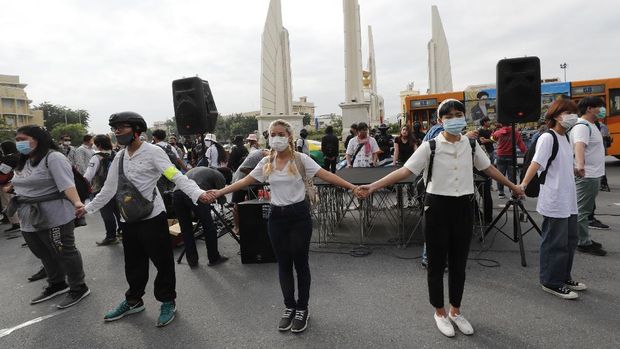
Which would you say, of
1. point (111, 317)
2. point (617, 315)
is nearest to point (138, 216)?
point (111, 317)

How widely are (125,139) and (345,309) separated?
243 cm

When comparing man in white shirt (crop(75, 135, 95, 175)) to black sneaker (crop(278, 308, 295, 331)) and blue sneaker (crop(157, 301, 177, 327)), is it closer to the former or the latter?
blue sneaker (crop(157, 301, 177, 327))

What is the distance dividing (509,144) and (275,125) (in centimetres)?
707

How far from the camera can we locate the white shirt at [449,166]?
284 cm

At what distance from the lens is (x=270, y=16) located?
29.0 m

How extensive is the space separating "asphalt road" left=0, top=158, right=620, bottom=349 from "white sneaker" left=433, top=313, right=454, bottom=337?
0.05 metres

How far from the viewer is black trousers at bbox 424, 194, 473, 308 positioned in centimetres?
285

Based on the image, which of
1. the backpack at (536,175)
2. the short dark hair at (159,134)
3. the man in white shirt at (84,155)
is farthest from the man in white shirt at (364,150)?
the man in white shirt at (84,155)

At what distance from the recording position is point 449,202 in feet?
9.34

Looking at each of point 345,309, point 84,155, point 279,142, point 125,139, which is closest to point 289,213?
point 279,142

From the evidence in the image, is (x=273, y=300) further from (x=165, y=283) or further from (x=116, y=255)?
(x=116, y=255)

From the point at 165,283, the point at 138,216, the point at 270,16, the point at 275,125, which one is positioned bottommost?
the point at 165,283

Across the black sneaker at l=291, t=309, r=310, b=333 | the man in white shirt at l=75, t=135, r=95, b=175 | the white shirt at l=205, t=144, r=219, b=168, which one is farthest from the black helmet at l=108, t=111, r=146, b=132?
the man in white shirt at l=75, t=135, r=95, b=175

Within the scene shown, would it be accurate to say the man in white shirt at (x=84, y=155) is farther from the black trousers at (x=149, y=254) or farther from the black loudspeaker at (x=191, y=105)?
the black trousers at (x=149, y=254)
